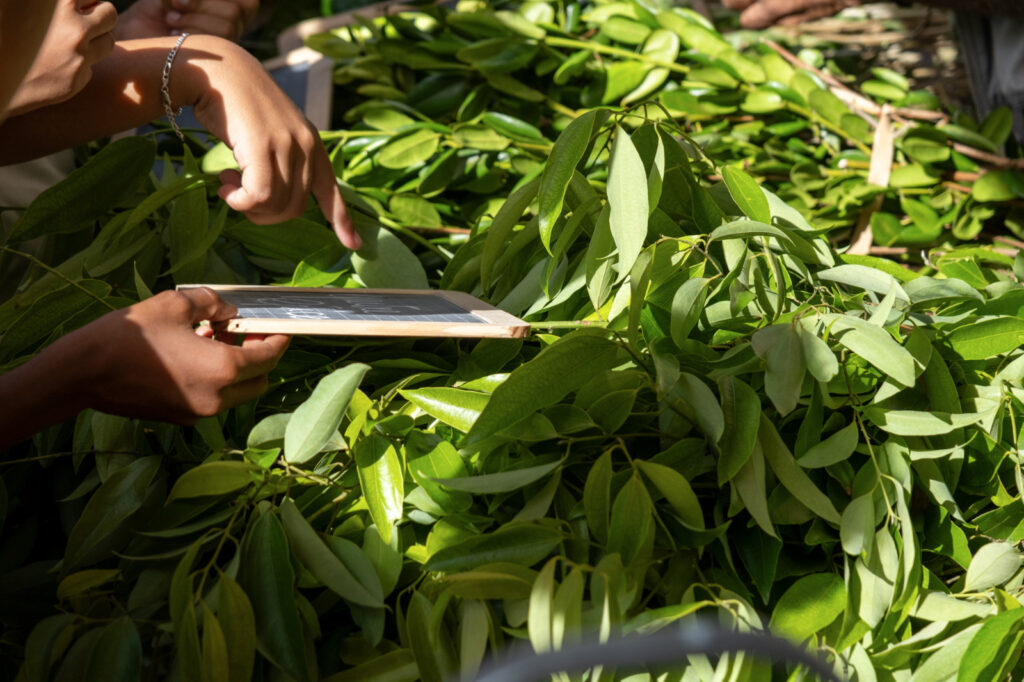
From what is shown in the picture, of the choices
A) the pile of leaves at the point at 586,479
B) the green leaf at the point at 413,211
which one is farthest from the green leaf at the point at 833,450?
the green leaf at the point at 413,211

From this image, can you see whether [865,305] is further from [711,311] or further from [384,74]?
[384,74]

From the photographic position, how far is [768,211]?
560 millimetres

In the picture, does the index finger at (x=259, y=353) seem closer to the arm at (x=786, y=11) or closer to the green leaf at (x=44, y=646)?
the green leaf at (x=44, y=646)

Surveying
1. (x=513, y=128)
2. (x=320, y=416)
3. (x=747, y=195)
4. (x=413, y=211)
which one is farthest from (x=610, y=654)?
(x=513, y=128)

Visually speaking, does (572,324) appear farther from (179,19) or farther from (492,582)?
(179,19)

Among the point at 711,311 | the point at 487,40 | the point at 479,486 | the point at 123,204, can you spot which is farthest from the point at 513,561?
the point at 487,40

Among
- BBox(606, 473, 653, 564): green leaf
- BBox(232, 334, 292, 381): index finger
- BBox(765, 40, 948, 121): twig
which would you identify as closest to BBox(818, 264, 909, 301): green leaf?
BBox(606, 473, 653, 564): green leaf

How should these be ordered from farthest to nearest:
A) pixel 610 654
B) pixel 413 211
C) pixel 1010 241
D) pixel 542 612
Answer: pixel 1010 241, pixel 413 211, pixel 542 612, pixel 610 654

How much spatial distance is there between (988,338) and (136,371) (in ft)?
1.47

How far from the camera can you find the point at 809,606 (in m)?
0.47

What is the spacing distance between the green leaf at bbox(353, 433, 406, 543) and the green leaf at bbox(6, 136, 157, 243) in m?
0.31

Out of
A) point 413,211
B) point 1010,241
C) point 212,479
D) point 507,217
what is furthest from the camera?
point 1010,241

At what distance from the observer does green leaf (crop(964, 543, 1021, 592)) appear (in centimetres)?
48

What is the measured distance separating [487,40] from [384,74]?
134 millimetres
